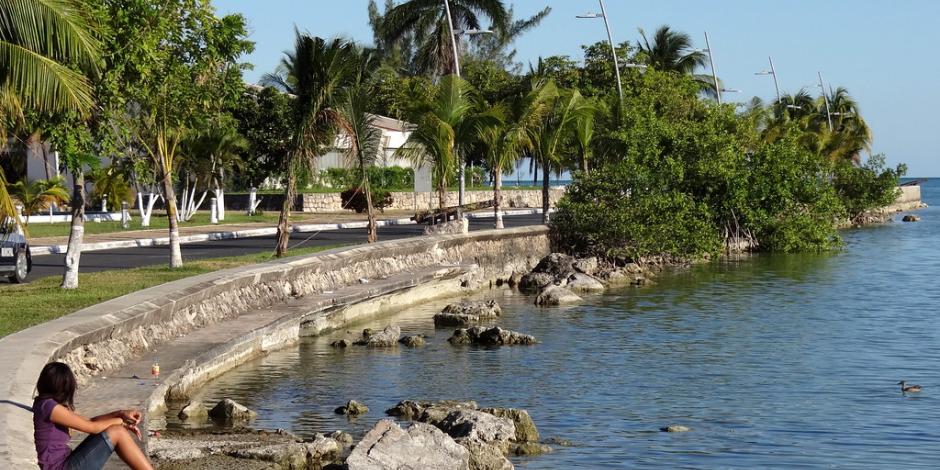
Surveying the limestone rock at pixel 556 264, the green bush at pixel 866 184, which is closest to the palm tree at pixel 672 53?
the green bush at pixel 866 184

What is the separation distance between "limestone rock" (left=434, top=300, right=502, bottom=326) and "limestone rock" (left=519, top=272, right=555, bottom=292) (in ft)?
20.1

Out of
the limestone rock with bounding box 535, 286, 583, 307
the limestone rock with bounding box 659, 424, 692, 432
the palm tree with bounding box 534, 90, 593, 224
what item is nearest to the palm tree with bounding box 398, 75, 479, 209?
the palm tree with bounding box 534, 90, 593, 224

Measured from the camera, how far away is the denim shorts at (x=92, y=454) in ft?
26.5

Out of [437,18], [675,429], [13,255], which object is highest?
[437,18]

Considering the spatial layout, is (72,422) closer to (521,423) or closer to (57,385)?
(57,385)

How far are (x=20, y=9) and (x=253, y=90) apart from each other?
3718 centimetres

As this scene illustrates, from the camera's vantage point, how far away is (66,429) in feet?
26.5

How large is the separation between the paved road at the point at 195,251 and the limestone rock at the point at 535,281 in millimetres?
5437

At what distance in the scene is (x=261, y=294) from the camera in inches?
760

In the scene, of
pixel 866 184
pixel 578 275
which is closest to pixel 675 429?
pixel 578 275

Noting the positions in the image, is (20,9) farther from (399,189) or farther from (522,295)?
(399,189)

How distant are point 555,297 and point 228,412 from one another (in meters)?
13.9

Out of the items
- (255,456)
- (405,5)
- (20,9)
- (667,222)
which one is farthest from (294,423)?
(405,5)

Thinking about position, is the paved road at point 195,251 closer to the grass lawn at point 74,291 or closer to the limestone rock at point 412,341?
the grass lawn at point 74,291
